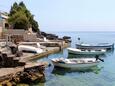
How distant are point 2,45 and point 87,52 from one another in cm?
1721

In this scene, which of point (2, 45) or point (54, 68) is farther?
point (2, 45)

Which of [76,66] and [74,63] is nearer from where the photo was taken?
[74,63]

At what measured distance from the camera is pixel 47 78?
92.9 ft

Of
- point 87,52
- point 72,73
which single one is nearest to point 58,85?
point 72,73

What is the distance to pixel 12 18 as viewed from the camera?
2697 inches

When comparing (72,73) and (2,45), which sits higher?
(2,45)

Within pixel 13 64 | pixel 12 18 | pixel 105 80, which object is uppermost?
pixel 12 18

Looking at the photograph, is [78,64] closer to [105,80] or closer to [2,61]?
[105,80]

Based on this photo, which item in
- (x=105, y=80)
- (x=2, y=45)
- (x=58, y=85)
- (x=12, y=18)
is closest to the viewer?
(x=58, y=85)

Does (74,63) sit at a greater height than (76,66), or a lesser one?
greater

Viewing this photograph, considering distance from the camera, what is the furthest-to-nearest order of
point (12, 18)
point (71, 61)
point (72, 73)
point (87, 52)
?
point (12, 18), point (87, 52), point (71, 61), point (72, 73)

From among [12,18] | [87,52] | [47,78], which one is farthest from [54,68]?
[12,18]

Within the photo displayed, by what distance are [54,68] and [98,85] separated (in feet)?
27.2

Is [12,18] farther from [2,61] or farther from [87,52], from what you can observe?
[2,61]
